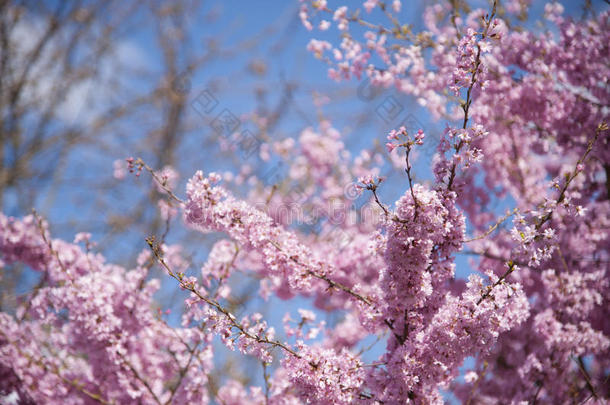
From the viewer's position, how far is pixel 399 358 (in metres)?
2.41

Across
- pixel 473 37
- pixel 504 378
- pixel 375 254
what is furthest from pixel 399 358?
pixel 504 378

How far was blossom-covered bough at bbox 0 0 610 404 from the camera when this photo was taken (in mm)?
2385

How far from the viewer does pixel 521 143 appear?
573 cm

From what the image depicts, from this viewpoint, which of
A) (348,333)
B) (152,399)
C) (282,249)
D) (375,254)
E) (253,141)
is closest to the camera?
(375,254)

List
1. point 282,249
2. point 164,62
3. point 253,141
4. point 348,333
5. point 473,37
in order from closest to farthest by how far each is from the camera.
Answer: point 473,37, point 282,249, point 348,333, point 253,141, point 164,62


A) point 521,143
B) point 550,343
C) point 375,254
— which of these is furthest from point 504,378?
point 375,254

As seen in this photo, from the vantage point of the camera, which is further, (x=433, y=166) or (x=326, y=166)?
(x=326, y=166)

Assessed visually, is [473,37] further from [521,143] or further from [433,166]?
[521,143]

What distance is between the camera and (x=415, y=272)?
236cm

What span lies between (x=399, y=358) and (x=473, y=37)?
6.20 feet

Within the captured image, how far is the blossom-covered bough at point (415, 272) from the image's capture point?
238 cm

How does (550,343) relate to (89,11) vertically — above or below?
below

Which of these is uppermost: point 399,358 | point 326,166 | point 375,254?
point 326,166

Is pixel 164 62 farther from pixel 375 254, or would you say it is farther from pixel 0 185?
pixel 375 254
